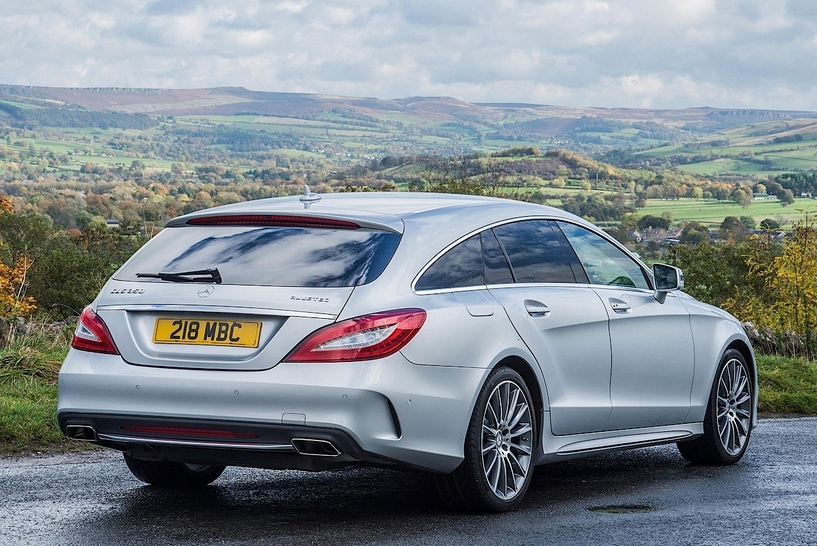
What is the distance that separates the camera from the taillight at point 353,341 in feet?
17.6

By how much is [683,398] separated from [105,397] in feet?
12.6

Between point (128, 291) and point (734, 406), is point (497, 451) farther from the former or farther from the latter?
point (734, 406)

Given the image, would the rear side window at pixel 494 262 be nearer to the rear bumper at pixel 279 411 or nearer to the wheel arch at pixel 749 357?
the rear bumper at pixel 279 411

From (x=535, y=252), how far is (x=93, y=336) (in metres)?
2.51

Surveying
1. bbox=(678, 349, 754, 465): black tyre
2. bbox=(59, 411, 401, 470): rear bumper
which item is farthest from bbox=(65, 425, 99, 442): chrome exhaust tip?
bbox=(678, 349, 754, 465): black tyre

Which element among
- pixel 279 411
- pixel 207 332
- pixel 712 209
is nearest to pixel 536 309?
pixel 279 411

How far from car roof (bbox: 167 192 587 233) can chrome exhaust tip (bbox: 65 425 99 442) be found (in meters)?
1.20

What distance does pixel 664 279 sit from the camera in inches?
303

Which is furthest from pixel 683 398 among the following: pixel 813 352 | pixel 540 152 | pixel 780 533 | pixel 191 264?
pixel 540 152

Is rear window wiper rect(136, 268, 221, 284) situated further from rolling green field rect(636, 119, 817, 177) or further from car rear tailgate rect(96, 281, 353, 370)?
rolling green field rect(636, 119, 817, 177)

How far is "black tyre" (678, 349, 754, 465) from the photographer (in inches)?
316

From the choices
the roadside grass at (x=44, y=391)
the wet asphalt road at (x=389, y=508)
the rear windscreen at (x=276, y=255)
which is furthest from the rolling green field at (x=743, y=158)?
the rear windscreen at (x=276, y=255)

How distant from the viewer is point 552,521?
19.5 ft

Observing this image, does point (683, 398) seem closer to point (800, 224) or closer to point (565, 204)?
point (800, 224)
